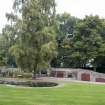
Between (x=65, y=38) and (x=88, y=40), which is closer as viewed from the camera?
(x=88, y=40)

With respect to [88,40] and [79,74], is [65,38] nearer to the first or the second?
[88,40]

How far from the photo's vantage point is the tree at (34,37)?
3966cm

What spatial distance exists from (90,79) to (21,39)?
1387cm

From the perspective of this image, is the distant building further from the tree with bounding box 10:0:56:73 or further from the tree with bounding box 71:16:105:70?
the tree with bounding box 10:0:56:73

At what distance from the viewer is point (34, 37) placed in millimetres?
40219

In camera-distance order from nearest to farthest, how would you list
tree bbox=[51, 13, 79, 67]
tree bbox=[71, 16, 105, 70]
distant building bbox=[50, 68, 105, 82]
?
distant building bbox=[50, 68, 105, 82] < tree bbox=[71, 16, 105, 70] < tree bbox=[51, 13, 79, 67]

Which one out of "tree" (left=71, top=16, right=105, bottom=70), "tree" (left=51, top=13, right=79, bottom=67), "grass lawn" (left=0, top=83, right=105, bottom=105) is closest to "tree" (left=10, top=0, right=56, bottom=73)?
"tree" (left=71, top=16, right=105, bottom=70)

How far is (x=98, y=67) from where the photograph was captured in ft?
184

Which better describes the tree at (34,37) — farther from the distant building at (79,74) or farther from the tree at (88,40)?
the tree at (88,40)

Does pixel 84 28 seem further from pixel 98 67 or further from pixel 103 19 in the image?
pixel 98 67

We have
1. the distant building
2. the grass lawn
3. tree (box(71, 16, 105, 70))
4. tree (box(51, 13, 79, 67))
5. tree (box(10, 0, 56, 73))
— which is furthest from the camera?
tree (box(51, 13, 79, 67))

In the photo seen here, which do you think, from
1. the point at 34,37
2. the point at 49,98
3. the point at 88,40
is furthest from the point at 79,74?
the point at 49,98

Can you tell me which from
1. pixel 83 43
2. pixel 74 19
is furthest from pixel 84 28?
pixel 74 19

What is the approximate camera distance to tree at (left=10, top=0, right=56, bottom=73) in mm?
39656
